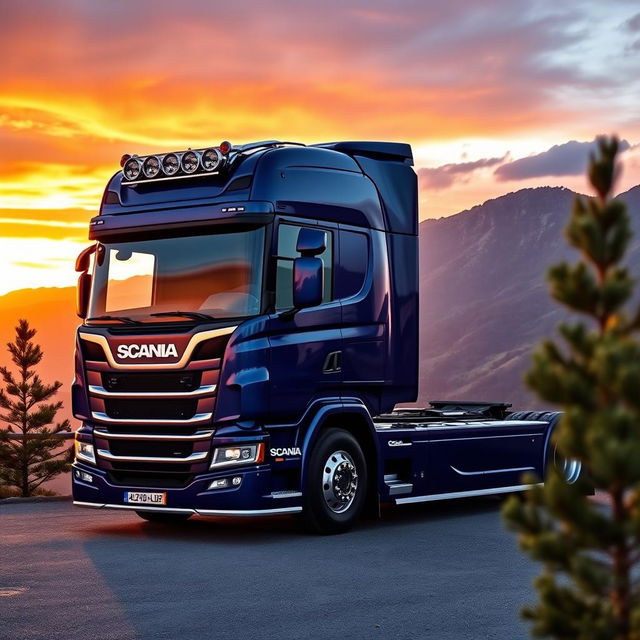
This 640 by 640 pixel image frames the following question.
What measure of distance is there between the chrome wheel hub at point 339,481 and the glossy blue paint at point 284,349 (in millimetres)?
355

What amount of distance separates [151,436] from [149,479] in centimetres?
48

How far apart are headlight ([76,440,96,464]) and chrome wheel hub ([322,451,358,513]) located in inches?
91.3

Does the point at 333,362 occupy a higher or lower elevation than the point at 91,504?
higher

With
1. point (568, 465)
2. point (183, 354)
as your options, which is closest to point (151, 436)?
point (183, 354)

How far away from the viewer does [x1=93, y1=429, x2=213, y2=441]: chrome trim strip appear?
11747 millimetres

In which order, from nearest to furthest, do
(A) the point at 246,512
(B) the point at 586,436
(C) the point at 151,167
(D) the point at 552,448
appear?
(B) the point at 586,436 < (A) the point at 246,512 < (C) the point at 151,167 < (D) the point at 552,448

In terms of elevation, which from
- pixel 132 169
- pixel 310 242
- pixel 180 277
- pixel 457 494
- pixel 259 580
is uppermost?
pixel 132 169

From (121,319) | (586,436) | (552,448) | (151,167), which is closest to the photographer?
(586,436)

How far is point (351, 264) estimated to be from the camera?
12766mm

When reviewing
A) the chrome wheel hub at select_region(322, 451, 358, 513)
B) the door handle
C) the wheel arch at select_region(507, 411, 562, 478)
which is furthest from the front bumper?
the wheel arch at select_region(507, 411, 562, 478)

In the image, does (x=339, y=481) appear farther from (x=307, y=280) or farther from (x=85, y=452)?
(x=85, y=452)

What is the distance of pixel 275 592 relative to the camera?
9.01 meters

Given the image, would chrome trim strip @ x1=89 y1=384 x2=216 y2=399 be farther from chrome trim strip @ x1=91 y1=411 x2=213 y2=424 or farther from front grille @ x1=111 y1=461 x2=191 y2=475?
front grille @ x1=111 y1=461 x2=191 y2=475

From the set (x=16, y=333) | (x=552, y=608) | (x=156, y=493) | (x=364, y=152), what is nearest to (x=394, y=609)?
(x=156, y=493)
